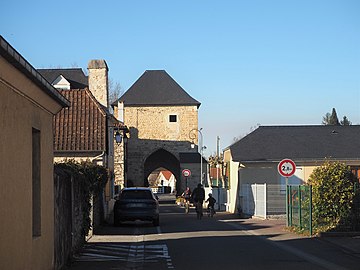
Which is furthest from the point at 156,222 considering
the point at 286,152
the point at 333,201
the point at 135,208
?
the point at 286,152

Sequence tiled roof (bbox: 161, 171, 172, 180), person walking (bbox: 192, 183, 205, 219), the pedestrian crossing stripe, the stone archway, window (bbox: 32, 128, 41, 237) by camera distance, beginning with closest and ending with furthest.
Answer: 1. window (bbox: 32, 128, 41, 237)
2. the pedestrian crossing stripe
3. person walking (bbox: 192, 183, 205, 219)
4. the stone archway
5. tiled roof (bbox: 161, 171, 172, 180)

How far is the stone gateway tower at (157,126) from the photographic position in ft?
232

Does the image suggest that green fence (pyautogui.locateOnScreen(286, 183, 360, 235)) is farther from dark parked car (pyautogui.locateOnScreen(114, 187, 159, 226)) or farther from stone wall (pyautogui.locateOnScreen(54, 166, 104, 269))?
stone wall (pyautogui.locateOnScreen(54, 166, 104, 269))

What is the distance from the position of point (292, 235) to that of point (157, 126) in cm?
5058

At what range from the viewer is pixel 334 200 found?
71.0 feet

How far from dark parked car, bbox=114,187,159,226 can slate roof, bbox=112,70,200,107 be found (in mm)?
45151

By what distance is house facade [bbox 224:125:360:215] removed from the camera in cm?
3609

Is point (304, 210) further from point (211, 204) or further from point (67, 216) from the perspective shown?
point (211, 204)

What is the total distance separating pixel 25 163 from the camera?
29.9 feet

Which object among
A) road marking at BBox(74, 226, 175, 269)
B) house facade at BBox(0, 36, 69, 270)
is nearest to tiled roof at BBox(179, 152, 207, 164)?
road marking at BBox(74, 226, 175, 269)

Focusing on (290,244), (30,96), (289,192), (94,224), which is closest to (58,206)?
(30,96)

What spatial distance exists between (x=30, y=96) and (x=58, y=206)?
4.15m

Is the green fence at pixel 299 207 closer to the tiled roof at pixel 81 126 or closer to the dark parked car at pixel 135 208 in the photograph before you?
the dark parked car at pixel 135 208

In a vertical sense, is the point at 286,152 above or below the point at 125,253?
above
